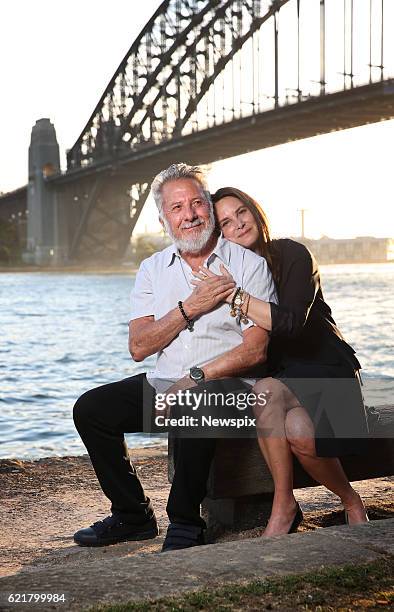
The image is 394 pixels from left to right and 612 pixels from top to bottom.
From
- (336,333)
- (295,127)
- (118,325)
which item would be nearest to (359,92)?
(295,127)

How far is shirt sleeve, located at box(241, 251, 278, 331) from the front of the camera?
293cm

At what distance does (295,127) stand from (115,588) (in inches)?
1037

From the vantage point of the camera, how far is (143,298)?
3084 mm

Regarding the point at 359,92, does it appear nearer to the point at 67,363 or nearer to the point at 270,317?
the point at 67,363

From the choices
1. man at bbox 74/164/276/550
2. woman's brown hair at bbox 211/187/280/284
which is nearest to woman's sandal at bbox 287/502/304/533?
man at bbox 74/164/276/550

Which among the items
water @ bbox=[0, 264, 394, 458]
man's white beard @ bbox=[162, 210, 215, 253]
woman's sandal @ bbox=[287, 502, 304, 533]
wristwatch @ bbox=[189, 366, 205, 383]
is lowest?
water @ bbox=[0, 264, 394, 458]

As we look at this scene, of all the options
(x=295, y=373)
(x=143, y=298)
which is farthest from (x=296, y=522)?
(x=143, y=298)

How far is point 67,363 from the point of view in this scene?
529 inches

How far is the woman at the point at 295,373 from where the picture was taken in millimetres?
2775

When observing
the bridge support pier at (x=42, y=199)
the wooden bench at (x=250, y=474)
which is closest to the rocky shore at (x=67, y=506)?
the wooden bench at (x=250, y=474)

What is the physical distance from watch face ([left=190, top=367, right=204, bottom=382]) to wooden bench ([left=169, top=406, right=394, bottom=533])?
175mm

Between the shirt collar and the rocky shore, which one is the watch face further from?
the rocky shore

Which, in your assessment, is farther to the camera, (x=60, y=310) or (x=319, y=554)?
(x=60, y=310)

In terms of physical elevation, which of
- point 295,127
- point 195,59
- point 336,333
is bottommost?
point 336,333
